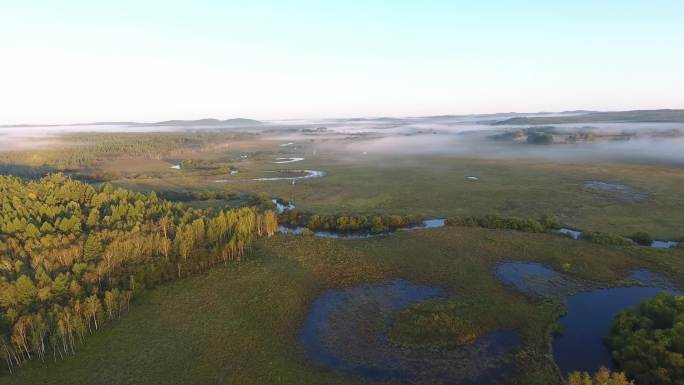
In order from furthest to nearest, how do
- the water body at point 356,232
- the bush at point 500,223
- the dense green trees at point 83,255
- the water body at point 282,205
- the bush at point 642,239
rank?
the water body at point 282,205
the water body at point 356,232
the bush at point 500,223
the bush at point 642,239
the dense green trees at point 83,255

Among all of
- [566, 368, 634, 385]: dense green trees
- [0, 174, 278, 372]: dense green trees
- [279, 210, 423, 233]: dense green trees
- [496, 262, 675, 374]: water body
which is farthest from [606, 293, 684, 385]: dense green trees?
[0, 174, 278, 372]: dense green trees

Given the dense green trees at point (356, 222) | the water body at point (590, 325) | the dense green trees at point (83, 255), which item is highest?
the dense green trees at point (83, 255)

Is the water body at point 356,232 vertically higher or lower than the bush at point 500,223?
lower

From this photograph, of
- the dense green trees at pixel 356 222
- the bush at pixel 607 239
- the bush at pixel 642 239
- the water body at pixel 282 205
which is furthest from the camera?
the water body at pixel 282 205

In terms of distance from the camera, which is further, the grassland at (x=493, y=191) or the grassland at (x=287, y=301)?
the grassland at (x=493, y=191)

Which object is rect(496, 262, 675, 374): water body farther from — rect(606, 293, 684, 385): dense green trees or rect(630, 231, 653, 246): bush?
rect(630, 231, 653, 246): bush

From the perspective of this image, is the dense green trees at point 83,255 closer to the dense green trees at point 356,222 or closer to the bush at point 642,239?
the dense green trees at point 356,222

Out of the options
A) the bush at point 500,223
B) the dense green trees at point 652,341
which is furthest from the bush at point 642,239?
the dense green trees at point 652,341

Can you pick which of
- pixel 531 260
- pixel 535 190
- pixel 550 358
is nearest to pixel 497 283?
pixel 531 260

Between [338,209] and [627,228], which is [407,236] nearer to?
[338,209]
